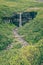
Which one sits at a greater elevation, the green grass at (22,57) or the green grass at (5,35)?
the green grass at (22,57)

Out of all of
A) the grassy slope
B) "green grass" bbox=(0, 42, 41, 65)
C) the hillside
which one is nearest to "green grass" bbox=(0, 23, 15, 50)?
the hillside

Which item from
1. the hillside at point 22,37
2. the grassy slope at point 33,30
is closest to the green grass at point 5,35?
the hillside at point 22,37

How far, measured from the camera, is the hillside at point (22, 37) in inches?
748

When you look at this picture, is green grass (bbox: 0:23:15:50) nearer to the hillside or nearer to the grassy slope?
the hillside

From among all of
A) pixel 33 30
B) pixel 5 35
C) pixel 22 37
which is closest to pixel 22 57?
pixel 5 35

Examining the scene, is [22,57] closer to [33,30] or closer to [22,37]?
[22,37]

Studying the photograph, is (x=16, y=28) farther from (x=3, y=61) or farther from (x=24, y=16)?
(x=3, y=61)

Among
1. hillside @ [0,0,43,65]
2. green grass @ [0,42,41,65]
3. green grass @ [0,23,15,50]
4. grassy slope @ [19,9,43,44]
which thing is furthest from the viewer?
grassy slope @ [19,9,43,44]

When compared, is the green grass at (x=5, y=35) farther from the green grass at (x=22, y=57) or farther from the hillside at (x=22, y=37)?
the green grass at (x=22, y=57)

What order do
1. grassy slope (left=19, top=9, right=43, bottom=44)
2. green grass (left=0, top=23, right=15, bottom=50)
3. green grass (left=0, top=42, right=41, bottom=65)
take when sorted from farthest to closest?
grassy slope (left=19, top=9, right=43, bottom=44), green grass (left=0, top=23, right=15, bottom=50), green grass (left=0, top=42, right=41, bottom=65)

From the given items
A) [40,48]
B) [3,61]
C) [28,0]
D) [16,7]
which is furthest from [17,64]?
[28,0]

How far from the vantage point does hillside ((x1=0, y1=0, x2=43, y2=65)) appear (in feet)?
62.3

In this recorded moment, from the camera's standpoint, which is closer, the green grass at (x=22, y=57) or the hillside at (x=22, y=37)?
the green grass at (x=22, y=57)

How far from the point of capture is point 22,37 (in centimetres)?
2462
